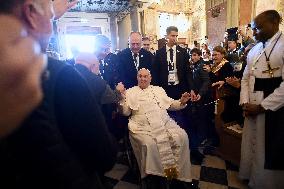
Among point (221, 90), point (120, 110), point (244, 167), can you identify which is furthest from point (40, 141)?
point (221, 90)

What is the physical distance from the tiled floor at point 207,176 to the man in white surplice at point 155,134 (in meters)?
0.40

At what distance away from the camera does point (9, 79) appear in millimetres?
678

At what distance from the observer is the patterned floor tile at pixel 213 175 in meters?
3.00

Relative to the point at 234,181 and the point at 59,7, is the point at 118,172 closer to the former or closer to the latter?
the point at 234,181

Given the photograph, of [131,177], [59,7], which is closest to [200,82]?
[131,177]

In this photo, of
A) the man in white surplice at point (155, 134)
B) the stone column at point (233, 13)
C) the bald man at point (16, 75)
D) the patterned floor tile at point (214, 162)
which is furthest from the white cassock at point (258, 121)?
the stone column at point (233, 13)

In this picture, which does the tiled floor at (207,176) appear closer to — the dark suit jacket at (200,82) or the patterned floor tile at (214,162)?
the patterned floor tile at (214,162)

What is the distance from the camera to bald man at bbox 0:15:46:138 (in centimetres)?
67

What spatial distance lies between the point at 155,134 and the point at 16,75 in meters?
2.33

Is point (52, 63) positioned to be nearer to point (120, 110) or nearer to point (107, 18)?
point (120, 110)

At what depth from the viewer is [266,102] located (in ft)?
8.09

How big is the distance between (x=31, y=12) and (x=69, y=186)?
57 centimetres

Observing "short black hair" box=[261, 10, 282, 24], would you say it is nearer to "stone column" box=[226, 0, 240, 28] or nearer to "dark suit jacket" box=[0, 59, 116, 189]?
"dark suit jacket" box=[0, 59, 116, 189]

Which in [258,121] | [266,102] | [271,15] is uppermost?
[271,15]
